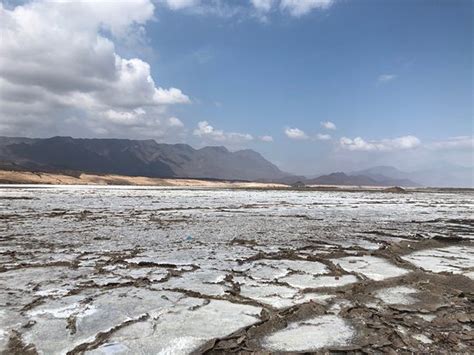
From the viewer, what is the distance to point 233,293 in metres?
5.11

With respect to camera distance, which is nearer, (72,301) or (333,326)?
(333,326)

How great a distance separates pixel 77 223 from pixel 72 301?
853 centimetres

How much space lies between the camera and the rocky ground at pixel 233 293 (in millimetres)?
3611

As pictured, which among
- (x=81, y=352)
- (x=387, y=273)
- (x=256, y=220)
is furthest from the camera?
(x=256, y=220)

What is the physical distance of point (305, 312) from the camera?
4379mm

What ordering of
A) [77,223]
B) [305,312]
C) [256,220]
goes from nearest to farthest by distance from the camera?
1. [305,312]
2. [77,223]
3. [256,220]

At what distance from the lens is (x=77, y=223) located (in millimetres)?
12602

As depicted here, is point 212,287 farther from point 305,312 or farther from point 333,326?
point 333,326

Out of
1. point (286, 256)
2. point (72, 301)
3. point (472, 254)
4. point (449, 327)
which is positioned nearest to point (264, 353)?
point (449, 327)

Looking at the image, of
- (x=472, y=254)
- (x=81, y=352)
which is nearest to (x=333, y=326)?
(x=81, y=352)

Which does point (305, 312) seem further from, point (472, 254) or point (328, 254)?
point (472, 254)

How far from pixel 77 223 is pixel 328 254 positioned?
857cm

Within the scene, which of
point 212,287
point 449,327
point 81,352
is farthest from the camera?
point 212,287

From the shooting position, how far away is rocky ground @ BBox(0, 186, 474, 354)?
3.61m
